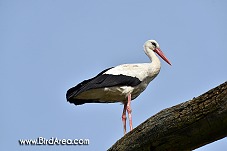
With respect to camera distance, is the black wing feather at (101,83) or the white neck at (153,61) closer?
the black wing feather at (101,83)

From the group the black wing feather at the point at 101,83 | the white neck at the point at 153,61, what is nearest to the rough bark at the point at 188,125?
the black wing feather at the point at 101,83

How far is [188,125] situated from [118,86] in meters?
6.37

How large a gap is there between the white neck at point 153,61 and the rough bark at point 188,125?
21.8 ft

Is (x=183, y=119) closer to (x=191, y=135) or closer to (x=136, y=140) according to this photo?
(x=191, y=135)

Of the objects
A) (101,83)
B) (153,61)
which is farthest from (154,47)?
(101,83)

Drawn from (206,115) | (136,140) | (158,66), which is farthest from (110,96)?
(206,115)

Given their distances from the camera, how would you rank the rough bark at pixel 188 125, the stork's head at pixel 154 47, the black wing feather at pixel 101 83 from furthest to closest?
1. the stork's head at pixel 154 47
2. the black wing feather at pixel 101 83
3. the rough bark at pixel 188 125

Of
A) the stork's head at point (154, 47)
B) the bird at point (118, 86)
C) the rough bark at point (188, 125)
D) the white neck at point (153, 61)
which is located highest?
the stork's head at point (154, 47)

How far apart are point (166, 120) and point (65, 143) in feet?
15.3

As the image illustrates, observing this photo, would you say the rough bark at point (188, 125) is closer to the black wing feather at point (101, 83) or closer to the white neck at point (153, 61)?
the black wing feather at point (101, 83)

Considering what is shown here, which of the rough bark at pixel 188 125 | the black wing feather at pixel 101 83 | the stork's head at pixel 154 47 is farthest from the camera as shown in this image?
the stork's head at pixel 154 47

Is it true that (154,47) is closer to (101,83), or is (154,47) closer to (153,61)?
(153,61)

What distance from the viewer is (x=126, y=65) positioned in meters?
9.87

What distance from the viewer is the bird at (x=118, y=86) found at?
28.8 ft
